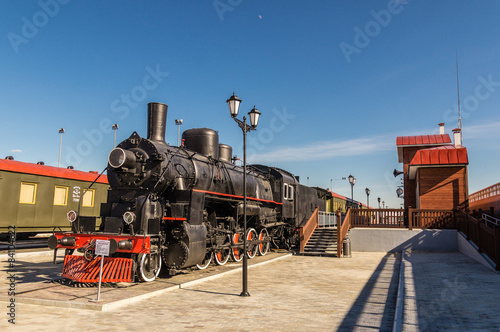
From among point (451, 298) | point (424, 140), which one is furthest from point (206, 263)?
point (424, 140)

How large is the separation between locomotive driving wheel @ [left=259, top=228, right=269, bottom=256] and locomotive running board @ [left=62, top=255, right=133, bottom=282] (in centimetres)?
727

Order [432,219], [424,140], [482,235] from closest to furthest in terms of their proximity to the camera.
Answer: [482,235]
[432,219]
[424,140]

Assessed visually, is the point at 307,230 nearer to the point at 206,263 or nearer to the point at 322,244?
the point at 322,244

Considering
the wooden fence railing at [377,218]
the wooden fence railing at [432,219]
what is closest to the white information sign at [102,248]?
the wooden fence railing at [377,218]

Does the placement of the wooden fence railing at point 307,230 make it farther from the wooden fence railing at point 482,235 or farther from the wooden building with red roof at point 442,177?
the wooden fence railing at point 482,235

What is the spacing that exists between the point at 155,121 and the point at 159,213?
8.72ft

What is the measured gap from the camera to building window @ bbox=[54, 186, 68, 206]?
50.1ft

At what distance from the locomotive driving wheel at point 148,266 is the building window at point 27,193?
7.69 metres

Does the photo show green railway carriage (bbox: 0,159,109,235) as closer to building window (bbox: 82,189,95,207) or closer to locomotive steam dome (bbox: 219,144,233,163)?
building window (bbox: 82,189,95,207)

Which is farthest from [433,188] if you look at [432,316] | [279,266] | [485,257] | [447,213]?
[432,316]

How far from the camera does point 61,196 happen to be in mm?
15492

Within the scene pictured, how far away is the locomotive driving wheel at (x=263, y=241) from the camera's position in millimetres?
15000

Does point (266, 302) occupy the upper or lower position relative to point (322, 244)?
lower

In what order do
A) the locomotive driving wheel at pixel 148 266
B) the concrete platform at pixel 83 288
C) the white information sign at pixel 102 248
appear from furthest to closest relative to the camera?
the locomotive driving wheel at pixel 148 266
the white information sign at pixel 102 248
the concrete platform at pixel 83 288
